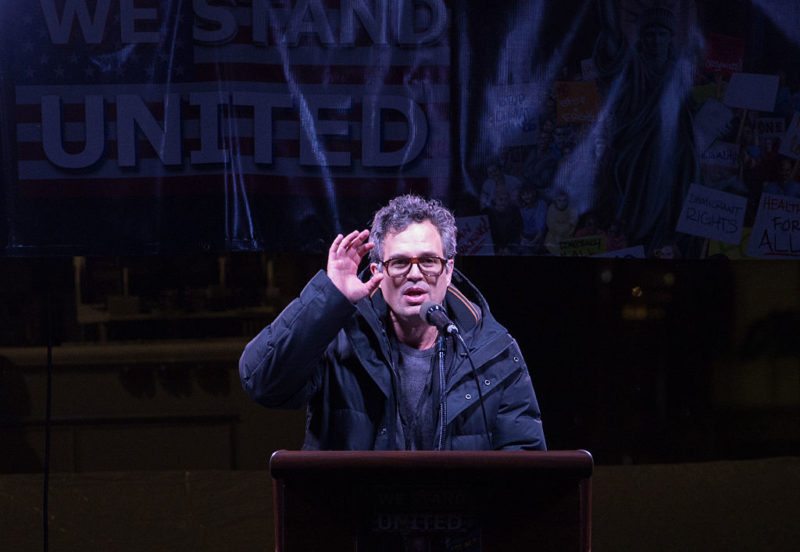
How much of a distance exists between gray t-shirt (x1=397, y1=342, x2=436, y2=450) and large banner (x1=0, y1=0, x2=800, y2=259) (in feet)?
3.86

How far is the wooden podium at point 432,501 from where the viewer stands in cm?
138

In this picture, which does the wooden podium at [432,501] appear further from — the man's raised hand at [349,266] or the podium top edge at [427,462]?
the man's raised hand at [349,266]

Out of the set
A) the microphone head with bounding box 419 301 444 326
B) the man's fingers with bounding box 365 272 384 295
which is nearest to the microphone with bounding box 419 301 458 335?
the microphone head with bounding box 419 301 444 326

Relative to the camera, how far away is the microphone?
1.89m

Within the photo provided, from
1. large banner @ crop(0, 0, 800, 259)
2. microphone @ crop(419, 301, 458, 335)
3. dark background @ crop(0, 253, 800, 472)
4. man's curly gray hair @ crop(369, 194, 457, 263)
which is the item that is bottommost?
dark background @ crop(0, 253, 800, 472)

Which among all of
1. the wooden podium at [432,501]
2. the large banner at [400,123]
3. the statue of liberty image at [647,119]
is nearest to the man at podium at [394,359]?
the wooden podium at [432,501]

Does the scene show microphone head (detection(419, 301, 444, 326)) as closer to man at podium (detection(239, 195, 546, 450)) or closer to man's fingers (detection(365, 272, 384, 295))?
man at podium (detection(239, 195, 546, 450))

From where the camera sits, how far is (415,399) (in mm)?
2215

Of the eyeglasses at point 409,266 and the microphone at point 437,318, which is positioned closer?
the microphone at point 437,318

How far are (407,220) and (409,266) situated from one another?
0.51 ft

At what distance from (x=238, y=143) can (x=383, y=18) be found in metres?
0.83

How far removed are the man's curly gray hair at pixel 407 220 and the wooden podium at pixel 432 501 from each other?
102 cm

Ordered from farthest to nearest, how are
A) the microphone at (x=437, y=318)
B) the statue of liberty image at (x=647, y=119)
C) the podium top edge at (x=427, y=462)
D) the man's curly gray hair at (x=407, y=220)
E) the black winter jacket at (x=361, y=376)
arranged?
the statue of liberty image at (x=647, y=119) → the man's curly gray hair at (x=407, y=220) → the black winter jacket at (x=361, y=376) → the microphone at (x=437, y=318) → the podium top edge at (x=427, y=462)

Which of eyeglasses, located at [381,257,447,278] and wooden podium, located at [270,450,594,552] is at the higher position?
eyeglasses, located at [381,257,447,278]
